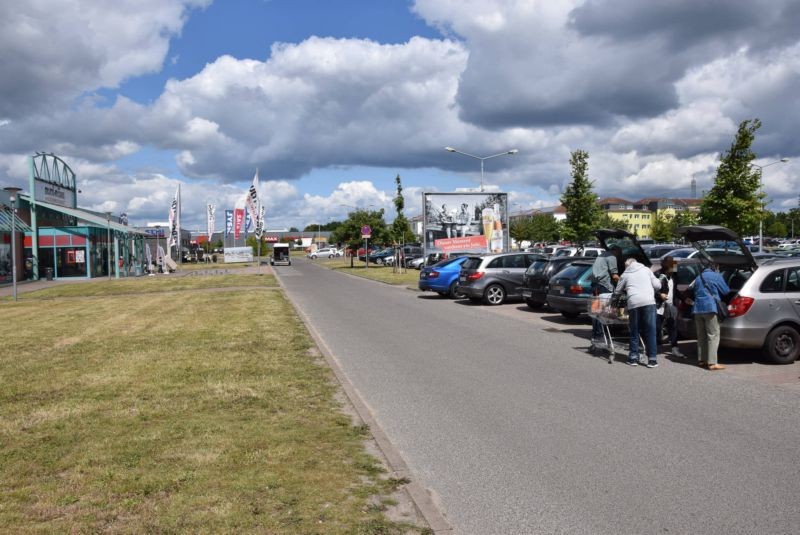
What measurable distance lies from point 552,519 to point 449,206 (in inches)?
1438

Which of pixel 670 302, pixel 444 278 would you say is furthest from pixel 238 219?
pixel 670 302

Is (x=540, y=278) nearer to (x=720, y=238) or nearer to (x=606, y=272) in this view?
(x=606, y=272)

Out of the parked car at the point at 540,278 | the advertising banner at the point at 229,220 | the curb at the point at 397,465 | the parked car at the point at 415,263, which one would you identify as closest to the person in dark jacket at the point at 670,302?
the curb at the point at 397,465

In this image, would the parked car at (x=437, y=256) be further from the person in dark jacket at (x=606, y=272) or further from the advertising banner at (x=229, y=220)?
the advertising banner at (x=229, y=220)

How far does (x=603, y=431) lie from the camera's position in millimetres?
6355

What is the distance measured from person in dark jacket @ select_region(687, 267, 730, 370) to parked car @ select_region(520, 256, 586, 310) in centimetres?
809

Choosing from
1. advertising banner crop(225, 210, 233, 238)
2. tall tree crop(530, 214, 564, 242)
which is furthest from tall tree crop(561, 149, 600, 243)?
tall tree crop(530, 214, 564, 242)

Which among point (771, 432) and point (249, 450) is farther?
point (771, 432)

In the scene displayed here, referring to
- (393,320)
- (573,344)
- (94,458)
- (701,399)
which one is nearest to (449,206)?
(393,320)

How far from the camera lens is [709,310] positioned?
962 cm

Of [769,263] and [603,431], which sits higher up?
[769,263]

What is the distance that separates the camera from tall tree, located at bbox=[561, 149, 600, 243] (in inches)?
1614

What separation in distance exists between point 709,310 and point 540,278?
9.10 m

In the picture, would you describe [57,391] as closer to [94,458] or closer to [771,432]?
[94,458]
